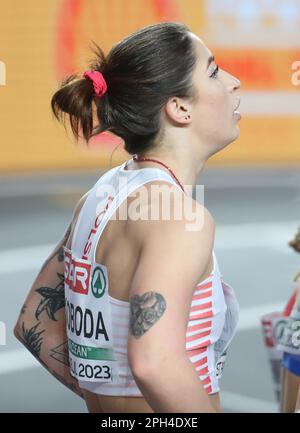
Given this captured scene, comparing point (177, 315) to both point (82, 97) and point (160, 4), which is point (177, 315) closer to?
point (82, 97)

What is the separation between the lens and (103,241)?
2529 millimetres

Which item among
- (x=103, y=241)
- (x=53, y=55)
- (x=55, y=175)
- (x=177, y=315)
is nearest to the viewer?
(x=177, y=315)

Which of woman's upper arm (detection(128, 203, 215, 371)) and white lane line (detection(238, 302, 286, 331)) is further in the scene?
white lane line (detection(238, 302, 286, 331))

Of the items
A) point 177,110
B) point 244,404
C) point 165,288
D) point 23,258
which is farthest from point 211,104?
point 23,258

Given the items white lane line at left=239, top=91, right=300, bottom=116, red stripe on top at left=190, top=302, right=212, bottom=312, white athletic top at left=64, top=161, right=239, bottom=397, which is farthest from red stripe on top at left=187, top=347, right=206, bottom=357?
white lane line at left=239, top=91, right=300, bottom=116

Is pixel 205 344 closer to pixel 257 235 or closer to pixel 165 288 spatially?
pixel 165 288

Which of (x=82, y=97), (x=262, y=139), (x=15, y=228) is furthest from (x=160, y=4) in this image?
(x=82, y=97)

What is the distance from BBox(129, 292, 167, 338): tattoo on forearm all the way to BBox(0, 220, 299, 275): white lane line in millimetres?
7243

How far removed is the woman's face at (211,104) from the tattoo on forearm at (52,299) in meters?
0.61

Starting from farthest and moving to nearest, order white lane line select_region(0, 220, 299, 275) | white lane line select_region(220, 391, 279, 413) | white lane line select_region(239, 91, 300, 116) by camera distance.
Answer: white lane line select_region(239, 91, 300, 116) → white lane line select_region(0, 220, 299, 275) → white lane line select_region(220, 391, 279, 413)

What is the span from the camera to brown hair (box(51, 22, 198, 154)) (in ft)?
8.50

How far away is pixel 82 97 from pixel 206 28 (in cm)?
1121

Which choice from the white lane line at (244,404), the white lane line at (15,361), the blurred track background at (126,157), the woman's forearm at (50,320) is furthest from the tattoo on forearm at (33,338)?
the blurred track background at (126,157)

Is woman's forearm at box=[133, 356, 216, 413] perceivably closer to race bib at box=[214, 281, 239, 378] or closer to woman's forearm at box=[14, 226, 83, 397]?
race bib at box=[214, 281, 239, 378]
